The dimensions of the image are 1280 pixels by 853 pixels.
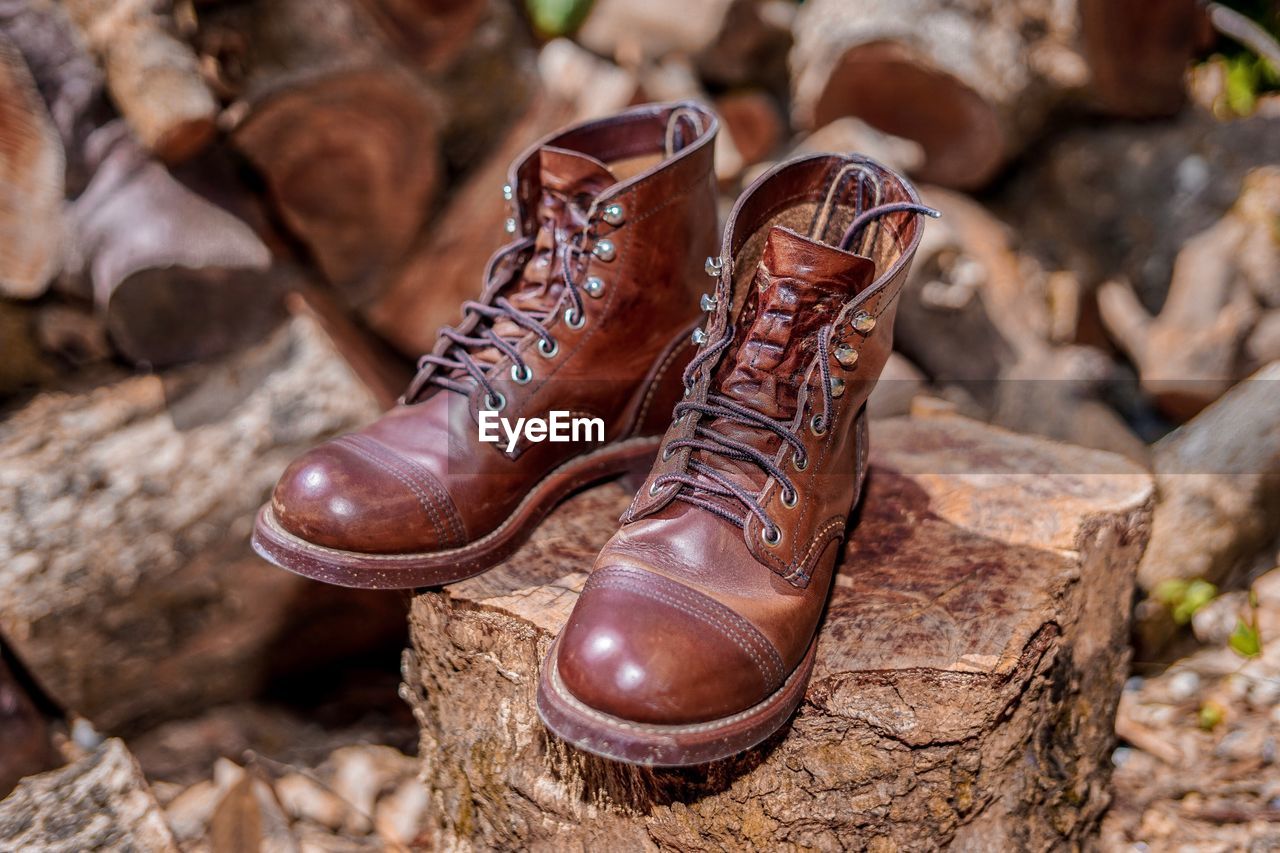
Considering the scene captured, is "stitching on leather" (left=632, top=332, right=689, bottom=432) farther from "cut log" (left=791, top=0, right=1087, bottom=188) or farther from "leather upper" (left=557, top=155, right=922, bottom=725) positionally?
"cut log" (left=791, top=0, right=1087, bottom=188)

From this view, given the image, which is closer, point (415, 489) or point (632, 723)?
point (632, 723)

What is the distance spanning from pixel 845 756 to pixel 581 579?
1.64 ft

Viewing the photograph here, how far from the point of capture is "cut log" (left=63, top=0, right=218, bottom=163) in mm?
2150

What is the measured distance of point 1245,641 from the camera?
2.28m

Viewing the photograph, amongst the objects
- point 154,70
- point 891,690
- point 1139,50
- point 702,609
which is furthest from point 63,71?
point 1139,50

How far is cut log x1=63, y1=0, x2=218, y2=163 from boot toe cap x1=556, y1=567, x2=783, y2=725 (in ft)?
5.56

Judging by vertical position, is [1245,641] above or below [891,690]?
below

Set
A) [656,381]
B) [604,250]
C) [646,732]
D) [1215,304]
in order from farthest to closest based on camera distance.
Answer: [1215,304] → [656,381] → [604,250] → [646,732]

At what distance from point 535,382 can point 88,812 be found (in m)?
1.16

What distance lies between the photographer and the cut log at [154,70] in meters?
2.15

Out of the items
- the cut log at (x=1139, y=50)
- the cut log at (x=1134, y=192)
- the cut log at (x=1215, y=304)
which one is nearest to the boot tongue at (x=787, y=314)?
the cut log at (x=1215, y=304)

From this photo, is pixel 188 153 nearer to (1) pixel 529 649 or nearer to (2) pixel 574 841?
(1) pixel 529 649

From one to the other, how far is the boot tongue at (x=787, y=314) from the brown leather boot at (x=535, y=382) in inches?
11.8

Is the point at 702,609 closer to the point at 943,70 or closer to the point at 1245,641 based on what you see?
the point at 1245,641
